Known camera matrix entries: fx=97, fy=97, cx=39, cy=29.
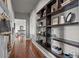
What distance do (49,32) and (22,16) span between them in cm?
763

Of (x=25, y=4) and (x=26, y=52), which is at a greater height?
(x=25, y=4)

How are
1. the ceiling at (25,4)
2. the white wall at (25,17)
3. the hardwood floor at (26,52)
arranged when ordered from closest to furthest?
1. the hardwood floor at (26,52)
2. the ceiling at (25,4)
3. the white wall at (25,17)

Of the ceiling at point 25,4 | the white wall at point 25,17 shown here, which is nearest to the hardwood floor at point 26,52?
the ceiling at point 25,4

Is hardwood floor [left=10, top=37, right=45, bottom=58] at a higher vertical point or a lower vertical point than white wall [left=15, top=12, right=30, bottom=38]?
lower

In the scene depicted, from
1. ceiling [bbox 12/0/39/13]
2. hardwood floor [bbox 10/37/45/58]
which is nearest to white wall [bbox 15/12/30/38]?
ceiling [bbox 12/0/39/13]

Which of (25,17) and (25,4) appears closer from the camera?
(25,4)

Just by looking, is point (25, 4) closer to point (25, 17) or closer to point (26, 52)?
point (26, 52)

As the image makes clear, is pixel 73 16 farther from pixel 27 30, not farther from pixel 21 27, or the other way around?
pixel 21 27

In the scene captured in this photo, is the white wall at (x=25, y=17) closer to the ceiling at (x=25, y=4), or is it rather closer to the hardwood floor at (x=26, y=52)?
the ceiling at (x=25, y=4)

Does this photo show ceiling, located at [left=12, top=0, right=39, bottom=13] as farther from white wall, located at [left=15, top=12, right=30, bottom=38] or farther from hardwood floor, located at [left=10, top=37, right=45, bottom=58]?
white wall, located at [left=15, top=12, right=30, bottom=38]

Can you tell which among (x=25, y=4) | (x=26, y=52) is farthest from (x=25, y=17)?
(x=26, y=52)

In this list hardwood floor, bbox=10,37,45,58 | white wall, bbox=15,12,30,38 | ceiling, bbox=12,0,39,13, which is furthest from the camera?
white wall, bbox=15,12,30,38

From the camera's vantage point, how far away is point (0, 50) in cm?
185

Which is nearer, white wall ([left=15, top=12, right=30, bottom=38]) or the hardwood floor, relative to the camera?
the hardwood floor
